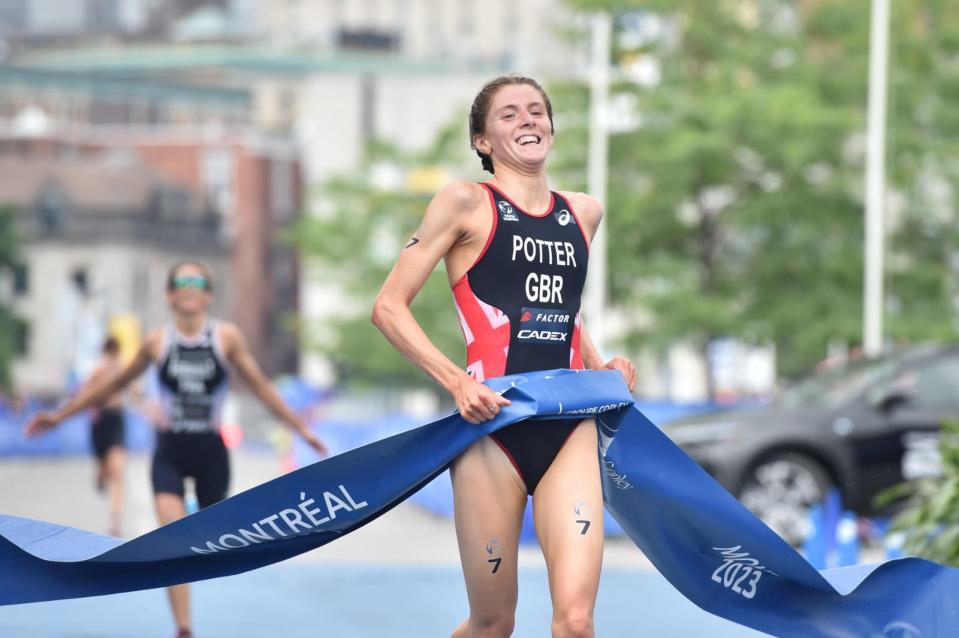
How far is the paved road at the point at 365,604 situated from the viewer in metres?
10.4

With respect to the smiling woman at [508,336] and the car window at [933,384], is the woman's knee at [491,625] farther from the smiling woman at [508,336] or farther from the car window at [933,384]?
the car window at [933,384]

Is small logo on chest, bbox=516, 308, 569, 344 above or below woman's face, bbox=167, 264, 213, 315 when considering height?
below

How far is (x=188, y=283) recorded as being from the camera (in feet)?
31.8

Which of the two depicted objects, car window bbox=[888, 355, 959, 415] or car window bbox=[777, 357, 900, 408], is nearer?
car window bbox=[888, 355, 959, 415]

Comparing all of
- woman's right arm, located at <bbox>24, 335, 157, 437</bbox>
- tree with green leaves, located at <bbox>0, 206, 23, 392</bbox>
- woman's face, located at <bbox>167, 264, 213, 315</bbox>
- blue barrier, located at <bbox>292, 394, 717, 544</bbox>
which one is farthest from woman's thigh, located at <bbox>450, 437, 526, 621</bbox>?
tree with green leaves, located at <bbox>0, 206, 23, 392</bbox>

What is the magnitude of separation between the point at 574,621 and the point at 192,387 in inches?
176

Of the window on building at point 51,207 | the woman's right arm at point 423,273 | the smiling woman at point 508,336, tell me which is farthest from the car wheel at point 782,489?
the window on building at point 51,207

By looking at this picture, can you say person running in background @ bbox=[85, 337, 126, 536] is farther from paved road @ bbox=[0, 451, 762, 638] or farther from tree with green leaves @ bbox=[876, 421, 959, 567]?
tree with green leaves @ bbox=[876, 421, 959, 567]

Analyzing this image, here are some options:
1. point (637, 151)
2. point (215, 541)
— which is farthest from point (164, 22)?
point (215, 541)

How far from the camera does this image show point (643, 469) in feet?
20.6

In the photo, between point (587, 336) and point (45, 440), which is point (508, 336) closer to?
point (587, 336)

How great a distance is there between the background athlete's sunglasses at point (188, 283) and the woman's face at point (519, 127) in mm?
3810

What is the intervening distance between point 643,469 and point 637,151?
27.7 metres

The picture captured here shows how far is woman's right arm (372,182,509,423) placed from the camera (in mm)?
5898
